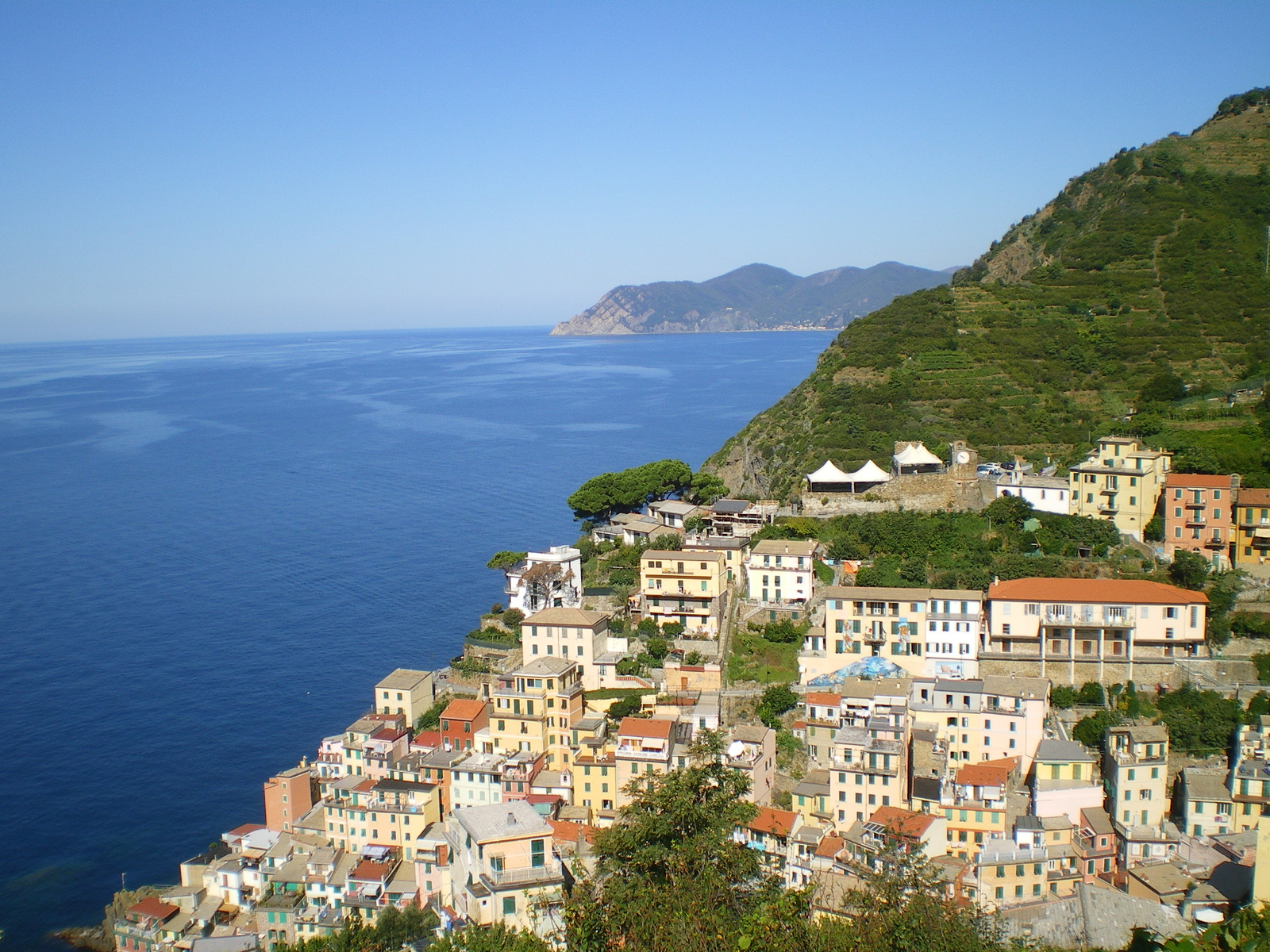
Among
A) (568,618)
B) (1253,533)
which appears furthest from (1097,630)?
(568,618)

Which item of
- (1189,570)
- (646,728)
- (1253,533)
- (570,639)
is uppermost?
(1253,533)

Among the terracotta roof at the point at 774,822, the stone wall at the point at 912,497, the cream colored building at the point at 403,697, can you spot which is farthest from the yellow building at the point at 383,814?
the stone wall at the point at 912,497

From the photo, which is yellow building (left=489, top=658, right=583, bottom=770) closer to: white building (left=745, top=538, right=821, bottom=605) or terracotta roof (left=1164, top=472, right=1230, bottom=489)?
white building (left=745, top=538, right=821, bottom=605)

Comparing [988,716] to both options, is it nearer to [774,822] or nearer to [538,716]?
[774,822]

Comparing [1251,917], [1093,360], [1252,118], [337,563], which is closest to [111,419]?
[337,563]

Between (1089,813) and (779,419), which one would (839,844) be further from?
(779,419)

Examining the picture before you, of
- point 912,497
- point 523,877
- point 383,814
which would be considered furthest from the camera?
point 912,497

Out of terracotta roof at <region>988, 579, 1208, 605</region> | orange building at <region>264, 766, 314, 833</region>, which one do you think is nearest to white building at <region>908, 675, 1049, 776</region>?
terracotta roof at <region>988, 579, 1208, 605</region>

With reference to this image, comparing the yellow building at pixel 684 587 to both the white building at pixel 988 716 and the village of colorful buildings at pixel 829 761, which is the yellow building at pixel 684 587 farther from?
the white building at pixel 988 716
